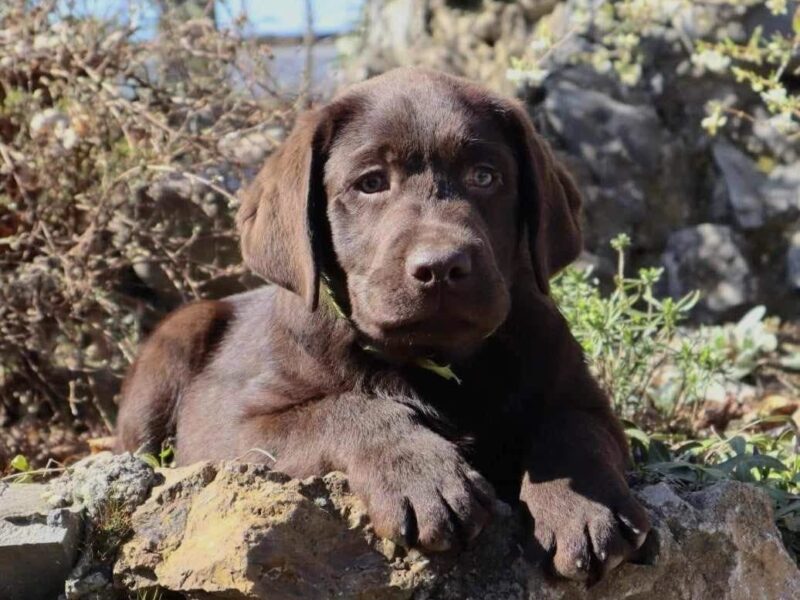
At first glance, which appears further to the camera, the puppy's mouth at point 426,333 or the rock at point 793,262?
the rock at point 793,262

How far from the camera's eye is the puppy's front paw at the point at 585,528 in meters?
2.91

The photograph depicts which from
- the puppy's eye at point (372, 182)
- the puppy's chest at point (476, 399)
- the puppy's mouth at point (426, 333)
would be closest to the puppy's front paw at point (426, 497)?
the puppy's mouth at point (426, 333)

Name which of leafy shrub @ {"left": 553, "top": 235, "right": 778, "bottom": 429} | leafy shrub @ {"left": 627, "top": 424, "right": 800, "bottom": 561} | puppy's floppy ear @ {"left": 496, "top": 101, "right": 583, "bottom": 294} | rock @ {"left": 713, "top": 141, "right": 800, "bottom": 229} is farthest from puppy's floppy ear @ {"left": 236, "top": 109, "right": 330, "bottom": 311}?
rock @ {"left": 713, "top": 141, "right": 800, "bottom": 229}

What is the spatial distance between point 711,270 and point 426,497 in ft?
18.4

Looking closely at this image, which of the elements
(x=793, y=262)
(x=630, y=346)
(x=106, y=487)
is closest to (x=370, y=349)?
(x=106, y=487)

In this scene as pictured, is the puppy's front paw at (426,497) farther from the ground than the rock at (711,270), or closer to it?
farther from the ground

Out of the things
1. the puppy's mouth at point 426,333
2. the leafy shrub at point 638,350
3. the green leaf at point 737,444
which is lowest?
the leafy shrub at point 638,350

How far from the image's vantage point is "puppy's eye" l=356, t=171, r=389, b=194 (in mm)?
3605

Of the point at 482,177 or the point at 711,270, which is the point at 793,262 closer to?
the point at 711,270

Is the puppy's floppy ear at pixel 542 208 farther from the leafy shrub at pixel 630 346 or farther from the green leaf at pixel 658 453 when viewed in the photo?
the leafy shrub at pixel 630 346

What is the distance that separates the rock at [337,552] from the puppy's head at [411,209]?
0.56m

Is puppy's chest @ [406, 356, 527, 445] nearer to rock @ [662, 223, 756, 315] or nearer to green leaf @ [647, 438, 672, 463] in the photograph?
green leaf @ [647, 438, 672, 463]

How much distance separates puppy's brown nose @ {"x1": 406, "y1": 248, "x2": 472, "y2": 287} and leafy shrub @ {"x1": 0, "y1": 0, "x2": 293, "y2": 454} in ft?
9.01

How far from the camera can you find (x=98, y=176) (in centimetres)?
629
